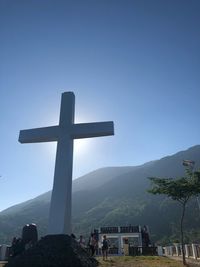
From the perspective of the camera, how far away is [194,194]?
61.8 feet

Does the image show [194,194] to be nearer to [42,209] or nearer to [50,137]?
[50,137]

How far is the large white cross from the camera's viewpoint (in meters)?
11.7

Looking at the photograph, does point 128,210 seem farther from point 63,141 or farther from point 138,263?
point 63,141

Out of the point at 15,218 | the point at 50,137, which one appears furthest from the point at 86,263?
the point at 15,218

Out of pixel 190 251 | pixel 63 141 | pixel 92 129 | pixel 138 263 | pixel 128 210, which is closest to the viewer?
A: pixel 63 141

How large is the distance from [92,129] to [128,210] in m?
84.7

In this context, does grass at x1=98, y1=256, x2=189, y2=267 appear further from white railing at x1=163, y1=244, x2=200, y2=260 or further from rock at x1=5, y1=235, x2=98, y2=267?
white railing at x1=163, y1=244, x2=200, y2=260

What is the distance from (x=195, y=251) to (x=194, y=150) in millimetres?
134994

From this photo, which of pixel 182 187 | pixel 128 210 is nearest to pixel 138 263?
pixel 182 187

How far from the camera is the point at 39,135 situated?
1398 centimetres

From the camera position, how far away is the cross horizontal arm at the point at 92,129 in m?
13.3

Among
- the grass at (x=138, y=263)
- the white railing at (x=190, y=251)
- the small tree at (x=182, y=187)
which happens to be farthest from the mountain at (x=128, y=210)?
the grass at (x=138, y=263)

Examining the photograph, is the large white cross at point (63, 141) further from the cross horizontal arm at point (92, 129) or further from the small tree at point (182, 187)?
the small tree at point (182, 187)

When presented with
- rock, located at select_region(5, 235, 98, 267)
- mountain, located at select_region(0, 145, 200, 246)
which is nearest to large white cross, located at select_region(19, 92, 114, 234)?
rock, located at select_region(5, 235, 98, 267)
